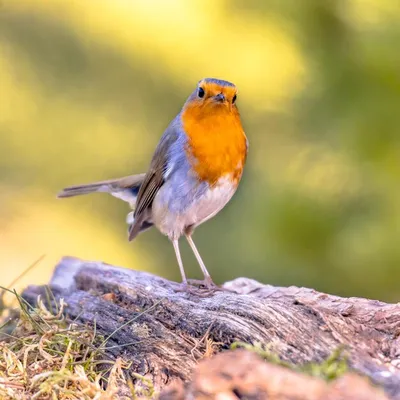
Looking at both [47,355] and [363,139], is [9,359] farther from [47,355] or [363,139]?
[363,139]

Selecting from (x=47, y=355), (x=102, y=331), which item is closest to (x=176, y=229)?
(x=102, y=331)

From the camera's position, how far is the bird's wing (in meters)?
3.23

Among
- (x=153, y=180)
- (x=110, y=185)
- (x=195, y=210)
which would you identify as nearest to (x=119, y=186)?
(x=110, y=185)

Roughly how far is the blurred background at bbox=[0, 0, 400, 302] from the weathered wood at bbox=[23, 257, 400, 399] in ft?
4.22

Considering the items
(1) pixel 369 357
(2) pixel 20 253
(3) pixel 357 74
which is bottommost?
(2) pixel 20 253

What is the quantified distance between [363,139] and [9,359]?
2458 millimetres

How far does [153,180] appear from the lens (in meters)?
3.34

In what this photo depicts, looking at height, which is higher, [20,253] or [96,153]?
[96,153]

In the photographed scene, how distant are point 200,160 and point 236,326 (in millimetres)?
1015

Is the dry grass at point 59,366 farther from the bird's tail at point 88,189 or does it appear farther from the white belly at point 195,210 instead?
the bird's tail at point 88,189

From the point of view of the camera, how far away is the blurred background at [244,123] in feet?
12.6

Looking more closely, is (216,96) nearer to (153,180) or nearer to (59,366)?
(153,180)

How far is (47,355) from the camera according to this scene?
6.97ft

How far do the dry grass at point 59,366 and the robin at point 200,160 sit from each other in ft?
2.17
